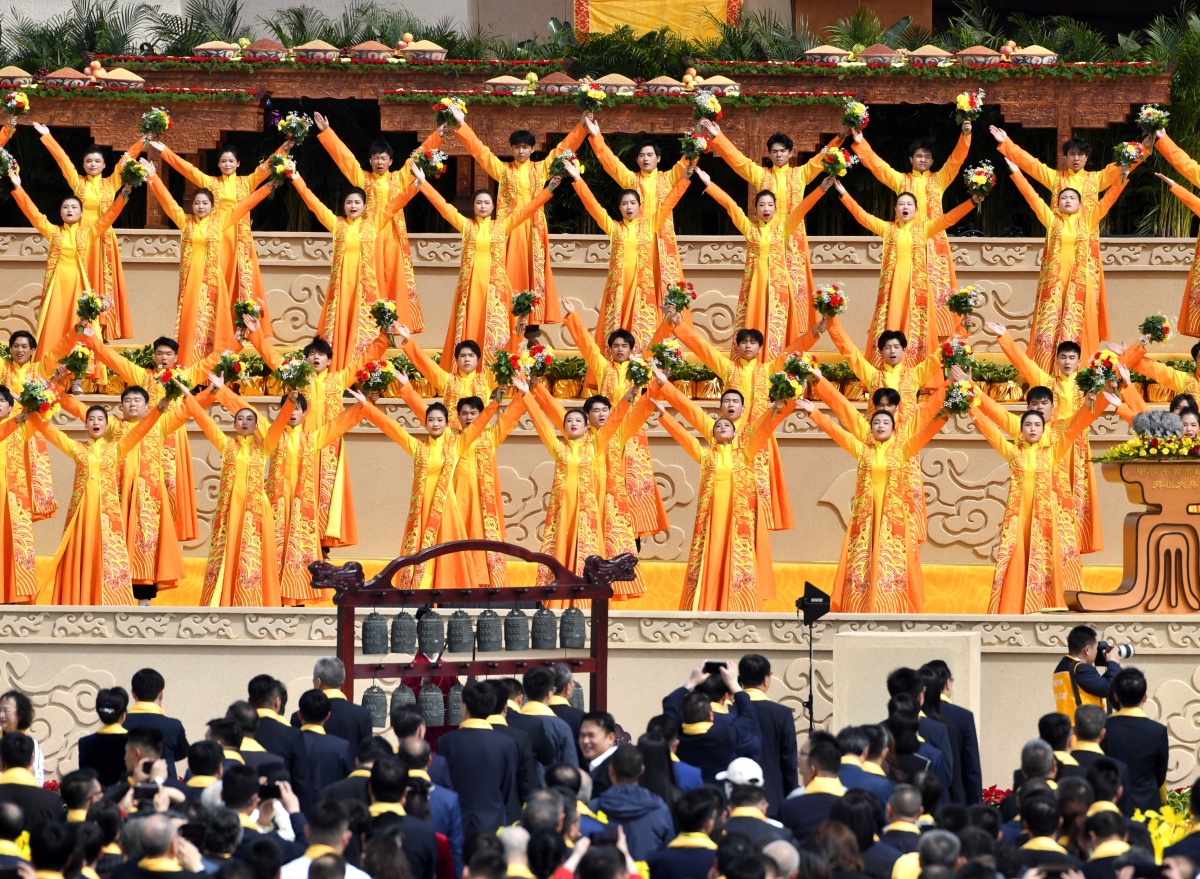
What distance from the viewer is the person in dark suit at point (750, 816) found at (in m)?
6.70

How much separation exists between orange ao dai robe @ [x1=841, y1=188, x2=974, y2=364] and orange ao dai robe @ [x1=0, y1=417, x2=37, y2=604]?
589cm

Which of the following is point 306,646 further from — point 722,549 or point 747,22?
point 747,22

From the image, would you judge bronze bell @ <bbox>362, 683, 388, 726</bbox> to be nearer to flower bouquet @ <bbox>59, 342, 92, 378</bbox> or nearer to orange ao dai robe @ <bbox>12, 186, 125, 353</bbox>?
flower bouquet @ <bbox>59, 342, 92, 378</bbox>

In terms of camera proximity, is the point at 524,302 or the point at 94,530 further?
the point at 524,302

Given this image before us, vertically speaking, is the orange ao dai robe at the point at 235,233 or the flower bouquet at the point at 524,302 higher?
the orange ao dai robe at the point at 235,233

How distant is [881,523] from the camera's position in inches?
511

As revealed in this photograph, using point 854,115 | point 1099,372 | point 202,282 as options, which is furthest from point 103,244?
point 1099,372

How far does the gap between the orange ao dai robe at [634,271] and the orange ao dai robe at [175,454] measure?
115 inches

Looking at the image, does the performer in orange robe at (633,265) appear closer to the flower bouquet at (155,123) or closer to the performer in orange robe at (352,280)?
the performer in orange robe at (352,280)

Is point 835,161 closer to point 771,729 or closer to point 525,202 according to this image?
point 525,202

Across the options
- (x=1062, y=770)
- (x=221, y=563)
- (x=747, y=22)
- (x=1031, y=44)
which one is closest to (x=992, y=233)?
(x=1031, y=44)

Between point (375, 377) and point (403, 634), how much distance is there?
350 cm

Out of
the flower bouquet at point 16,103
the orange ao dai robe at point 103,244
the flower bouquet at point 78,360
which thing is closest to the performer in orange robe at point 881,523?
the flower bouquet at point 78,360

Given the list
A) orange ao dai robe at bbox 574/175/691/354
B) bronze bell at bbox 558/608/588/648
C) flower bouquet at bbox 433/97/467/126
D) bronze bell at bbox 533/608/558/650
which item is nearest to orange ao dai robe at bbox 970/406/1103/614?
orange ao dai robe at bbox 574/175/691/354
